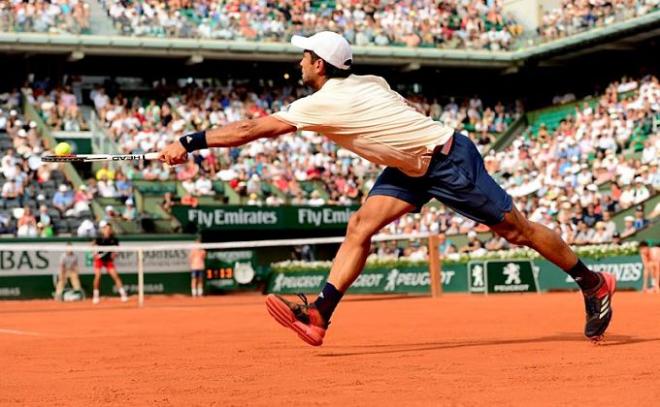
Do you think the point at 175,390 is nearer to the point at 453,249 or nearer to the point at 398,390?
the point at 398,390

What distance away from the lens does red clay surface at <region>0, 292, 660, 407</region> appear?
17.3 ft

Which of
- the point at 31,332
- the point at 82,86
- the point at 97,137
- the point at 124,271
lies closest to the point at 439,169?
the point at 31,332

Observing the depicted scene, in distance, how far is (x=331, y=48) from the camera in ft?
24.5

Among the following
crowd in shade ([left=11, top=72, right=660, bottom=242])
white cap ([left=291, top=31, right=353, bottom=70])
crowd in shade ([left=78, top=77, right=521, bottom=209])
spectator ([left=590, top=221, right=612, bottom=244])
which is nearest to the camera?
white cap ([left=291, top=31, right=353, bottom=70])

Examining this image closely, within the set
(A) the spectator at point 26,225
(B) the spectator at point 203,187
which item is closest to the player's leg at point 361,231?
(A) the spectator at point 26,225

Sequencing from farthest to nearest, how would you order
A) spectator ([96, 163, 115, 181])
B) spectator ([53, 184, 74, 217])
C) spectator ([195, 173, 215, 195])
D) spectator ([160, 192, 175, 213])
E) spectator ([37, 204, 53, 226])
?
spectator ([195, 173, 215, 195]) < spectator ([96, 163, 115, 181]) < spectator ([160, 192, 175, 213]) < spectator ([53, 184, 74, 217]) < spectator ([37, 204, 53, 226])

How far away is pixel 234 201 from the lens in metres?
30.4

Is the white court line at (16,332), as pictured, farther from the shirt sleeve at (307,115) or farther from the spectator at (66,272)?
the spectator at (66,272)

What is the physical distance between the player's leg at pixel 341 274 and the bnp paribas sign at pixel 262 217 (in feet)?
69.1

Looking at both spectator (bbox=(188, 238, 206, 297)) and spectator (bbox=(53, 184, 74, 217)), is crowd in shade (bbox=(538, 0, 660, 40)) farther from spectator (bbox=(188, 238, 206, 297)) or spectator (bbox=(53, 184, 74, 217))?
spectator (bbox=(53, 184, 74, 217))

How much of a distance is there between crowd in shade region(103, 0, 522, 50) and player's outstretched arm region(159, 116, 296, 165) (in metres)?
26.9

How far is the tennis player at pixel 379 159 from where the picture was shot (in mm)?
7320

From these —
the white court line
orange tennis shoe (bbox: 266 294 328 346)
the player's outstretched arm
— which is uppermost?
the player's outstretched arm

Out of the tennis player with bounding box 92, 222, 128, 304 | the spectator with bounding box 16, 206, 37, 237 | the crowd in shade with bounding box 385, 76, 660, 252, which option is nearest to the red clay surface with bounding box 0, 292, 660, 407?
the tennis player with bounding box 92, 222, 128, 304
